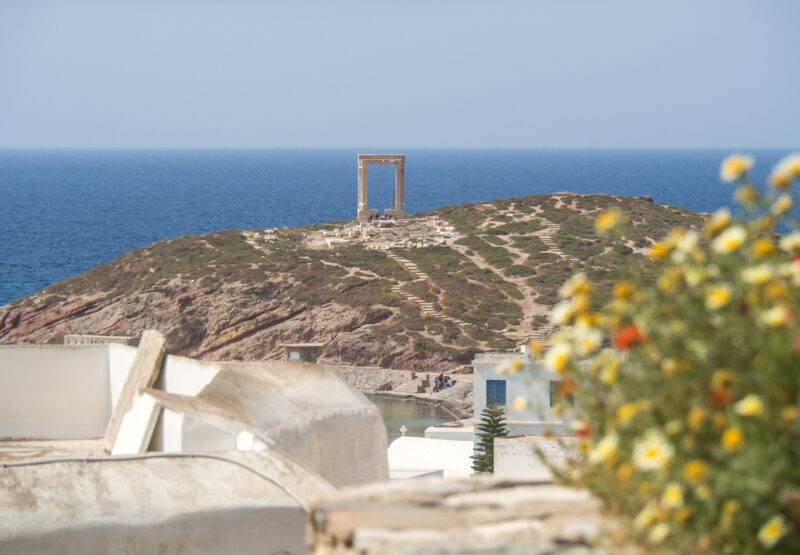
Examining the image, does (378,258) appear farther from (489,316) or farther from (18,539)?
(18,539)

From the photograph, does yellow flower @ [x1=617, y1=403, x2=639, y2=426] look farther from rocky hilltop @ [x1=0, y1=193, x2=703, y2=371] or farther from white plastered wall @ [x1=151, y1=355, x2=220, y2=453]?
rocky hilltop @ [x1=0, y1=193, x2=703, y2=371]

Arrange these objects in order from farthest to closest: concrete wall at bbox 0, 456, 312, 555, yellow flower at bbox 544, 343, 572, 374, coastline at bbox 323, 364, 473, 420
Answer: coastline at bbox 323, 364, 473, 420 → concrete wall at bbox 0, 456, 312, 555 → yellow flower at bbox 544, 343, 572, 374

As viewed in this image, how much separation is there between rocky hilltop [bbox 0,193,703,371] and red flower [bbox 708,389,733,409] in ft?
166

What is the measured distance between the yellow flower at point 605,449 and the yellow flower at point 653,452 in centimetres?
11

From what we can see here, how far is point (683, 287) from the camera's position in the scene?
10.3ft

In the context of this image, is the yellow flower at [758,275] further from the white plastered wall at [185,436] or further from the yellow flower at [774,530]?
the white plastered wall at [185,436]

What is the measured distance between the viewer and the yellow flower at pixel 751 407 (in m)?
2.67

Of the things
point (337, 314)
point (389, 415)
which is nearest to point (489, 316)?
point (337, 314)

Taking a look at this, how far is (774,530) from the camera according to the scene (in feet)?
8.98

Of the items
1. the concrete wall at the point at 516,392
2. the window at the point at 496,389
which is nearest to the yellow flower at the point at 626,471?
the concrete wall at the point at 516,392

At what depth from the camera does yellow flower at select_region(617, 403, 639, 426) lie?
305cm

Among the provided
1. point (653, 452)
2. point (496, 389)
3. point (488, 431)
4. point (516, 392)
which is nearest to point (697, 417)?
point (653, 452)

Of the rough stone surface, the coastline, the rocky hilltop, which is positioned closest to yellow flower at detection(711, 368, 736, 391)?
the rough stone surface

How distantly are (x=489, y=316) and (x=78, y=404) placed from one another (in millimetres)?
48351
